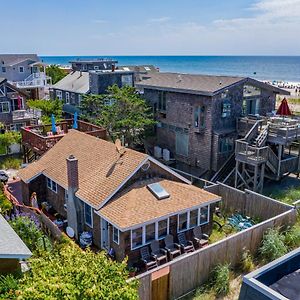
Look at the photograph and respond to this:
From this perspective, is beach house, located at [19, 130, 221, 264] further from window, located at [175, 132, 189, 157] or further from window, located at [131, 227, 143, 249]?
window, located at [175, 132, 189, 157]

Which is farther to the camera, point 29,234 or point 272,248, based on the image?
point 29,234

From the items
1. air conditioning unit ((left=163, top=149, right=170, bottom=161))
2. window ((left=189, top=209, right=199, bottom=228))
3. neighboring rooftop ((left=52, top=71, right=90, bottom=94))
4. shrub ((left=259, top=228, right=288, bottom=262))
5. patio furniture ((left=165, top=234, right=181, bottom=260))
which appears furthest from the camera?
neighboring rooftop ((left=52, top=71, right=90, bottom=94))

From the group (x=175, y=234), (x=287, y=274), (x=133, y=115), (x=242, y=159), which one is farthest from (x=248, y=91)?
(x=287, y=274)

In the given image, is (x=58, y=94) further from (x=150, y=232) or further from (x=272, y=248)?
(x=272, y=248)

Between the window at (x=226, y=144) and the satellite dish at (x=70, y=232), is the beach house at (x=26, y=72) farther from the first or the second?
the satellite dish at (x=70, y=232)

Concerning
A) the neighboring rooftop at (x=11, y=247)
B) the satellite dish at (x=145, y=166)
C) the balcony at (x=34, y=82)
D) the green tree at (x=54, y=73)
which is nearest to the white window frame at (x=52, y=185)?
the satellite dish at (x=145, y=166)

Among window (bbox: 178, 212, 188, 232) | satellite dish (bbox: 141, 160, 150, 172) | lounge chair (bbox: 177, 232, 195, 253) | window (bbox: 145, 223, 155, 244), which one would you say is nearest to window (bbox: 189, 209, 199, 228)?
window (bbox: 178, 212, 188, 232)

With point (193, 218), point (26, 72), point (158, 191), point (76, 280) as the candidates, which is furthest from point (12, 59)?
point (76, 280)
